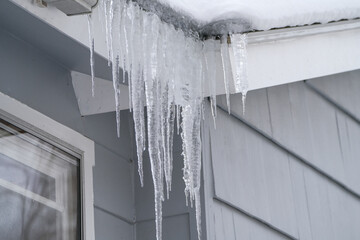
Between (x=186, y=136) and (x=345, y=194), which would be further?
(x=345, y=194)

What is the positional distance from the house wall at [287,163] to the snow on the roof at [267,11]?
607 mm

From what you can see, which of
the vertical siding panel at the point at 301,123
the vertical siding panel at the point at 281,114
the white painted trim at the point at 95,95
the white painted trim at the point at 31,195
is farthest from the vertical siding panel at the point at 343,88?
the white painted trim at the point at 31,195

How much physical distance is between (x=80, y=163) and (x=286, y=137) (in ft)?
4.19

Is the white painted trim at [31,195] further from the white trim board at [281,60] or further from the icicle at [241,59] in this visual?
the icicle at [241,59]

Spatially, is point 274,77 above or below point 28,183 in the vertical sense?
above

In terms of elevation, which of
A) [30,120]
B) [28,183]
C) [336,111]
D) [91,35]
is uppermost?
[336,111]

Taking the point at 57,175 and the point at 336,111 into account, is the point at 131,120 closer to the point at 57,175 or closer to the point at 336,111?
the point at 57,175

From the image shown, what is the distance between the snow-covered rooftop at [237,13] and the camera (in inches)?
109

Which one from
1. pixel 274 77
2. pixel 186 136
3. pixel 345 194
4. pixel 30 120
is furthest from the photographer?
pixel 345 194

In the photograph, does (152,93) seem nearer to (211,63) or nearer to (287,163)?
(211,63)

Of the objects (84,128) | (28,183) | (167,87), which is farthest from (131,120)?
(28,183)

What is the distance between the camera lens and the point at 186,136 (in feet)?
10.6

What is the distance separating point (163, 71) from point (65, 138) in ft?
1.85

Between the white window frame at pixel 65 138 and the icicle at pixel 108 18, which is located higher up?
the icicle at pixel 108 18
